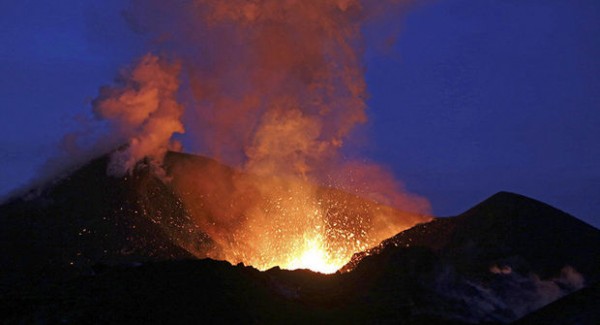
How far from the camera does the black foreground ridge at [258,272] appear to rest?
34344 mm

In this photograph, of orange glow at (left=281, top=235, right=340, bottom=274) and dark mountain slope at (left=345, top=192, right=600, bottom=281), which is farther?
orange glow at (left=281, top=235, right=340, bottom=274)

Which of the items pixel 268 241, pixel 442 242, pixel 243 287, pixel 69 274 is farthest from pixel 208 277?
pixel 442 242

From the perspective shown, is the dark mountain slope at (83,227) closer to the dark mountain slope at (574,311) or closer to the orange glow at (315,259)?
the orange glow at (315,259)

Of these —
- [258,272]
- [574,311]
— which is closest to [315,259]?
[258,272]

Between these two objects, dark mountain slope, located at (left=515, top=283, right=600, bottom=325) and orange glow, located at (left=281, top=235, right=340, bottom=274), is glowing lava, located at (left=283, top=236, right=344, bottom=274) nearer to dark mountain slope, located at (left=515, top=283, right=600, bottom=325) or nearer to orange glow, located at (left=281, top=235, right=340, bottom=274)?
orange glow, located at (left=281, top=235, right=340, bottom=274)

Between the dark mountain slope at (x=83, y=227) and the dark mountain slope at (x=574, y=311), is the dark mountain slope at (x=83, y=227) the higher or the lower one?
the higher one

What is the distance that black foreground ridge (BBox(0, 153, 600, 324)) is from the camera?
113 feet

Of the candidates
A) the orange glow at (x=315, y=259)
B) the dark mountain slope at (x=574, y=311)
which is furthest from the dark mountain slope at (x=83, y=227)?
the dark mountain slope at (x=574, y=311)

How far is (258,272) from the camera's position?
39.2 metres

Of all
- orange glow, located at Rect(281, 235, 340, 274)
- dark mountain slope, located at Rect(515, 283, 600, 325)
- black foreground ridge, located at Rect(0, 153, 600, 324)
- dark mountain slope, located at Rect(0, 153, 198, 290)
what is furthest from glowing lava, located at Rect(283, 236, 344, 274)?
dark mountain slope, located at Rect(515, 283, 600, 325)

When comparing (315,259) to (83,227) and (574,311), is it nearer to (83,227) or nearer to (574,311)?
(83,227)

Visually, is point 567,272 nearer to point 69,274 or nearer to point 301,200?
point 301,200

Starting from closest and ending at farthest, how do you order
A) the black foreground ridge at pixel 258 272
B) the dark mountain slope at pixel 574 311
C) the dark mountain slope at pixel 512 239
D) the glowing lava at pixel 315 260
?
the dark mountain slope at pixel 574 311
the black foreground ridge at pixel 258 272
the dark mountain slope at pixel 512 239
the glowing lava at pixel 315 260

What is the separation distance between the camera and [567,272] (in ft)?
141
